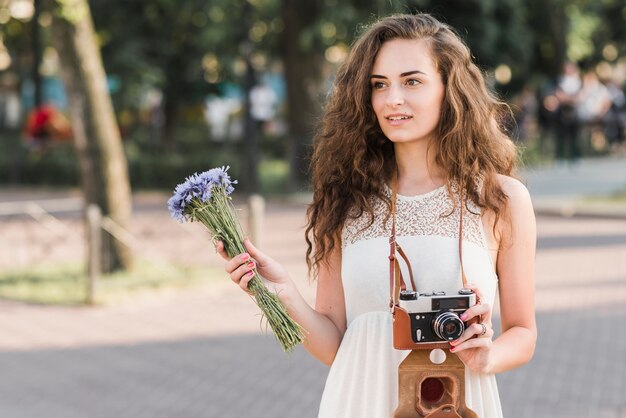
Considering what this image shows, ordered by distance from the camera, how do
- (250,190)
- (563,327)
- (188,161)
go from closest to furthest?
(563,327) < (250,190) < (188,161)

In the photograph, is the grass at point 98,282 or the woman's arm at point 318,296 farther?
the grass at point 98,282

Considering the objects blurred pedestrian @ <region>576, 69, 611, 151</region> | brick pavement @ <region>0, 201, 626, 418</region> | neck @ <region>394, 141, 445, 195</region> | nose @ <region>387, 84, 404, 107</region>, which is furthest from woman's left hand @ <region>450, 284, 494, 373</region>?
blurred pedestrian @ <region>576, 69, 611, 151</region>

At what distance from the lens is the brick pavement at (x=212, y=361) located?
6949 millimetres

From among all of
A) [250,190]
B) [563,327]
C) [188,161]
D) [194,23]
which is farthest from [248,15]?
[563,327]

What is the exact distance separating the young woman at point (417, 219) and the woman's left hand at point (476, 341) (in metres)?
0.04

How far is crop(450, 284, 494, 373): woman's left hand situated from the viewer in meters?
2.50

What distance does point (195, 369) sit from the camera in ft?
26.1

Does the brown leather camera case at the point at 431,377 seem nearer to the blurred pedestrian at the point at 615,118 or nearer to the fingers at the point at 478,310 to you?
the fingers at the point at 478,310

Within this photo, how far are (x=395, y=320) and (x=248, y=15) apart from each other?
52.9 feet

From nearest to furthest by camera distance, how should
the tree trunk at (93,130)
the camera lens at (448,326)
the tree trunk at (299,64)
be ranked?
the camera lens at (448,326) < the tree trunk at (93,130) < the tree trunk at (299,64)

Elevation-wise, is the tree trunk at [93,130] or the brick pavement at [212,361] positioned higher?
the tree trunk at [93,130]

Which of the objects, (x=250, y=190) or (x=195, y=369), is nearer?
(x=195, y=369)

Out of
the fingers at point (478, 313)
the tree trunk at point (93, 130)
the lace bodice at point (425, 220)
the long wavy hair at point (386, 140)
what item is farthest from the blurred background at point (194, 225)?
the fingers at point (478, 313)

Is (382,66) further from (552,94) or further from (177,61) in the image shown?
(177,61)
